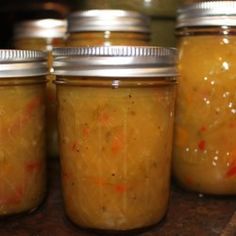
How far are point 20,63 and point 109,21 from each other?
200mm

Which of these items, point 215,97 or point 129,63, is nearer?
point 129,63

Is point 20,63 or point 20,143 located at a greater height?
point 20,63

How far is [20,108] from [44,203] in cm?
17

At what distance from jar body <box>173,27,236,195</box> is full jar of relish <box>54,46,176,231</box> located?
10 cm

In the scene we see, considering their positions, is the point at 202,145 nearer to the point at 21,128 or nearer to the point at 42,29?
the point at 21,128

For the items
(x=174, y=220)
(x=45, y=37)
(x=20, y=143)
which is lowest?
(x=174, y=220)

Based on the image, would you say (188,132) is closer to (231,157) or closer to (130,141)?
(231,157)

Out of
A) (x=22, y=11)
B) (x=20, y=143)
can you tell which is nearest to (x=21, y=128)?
(x=20, y=143)

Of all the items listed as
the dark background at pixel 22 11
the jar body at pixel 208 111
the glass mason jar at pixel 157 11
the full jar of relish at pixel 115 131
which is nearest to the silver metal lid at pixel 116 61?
the full jar of relish at pixel 115 131

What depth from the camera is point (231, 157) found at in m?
0.68

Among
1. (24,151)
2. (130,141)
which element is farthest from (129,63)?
(24,151)

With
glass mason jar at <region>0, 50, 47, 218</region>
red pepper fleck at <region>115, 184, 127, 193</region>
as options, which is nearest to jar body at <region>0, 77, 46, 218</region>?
glass mason jar at <region>0, 50, 47, 218</region>

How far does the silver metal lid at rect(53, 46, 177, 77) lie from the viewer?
0.53m

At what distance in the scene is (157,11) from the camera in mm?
813
